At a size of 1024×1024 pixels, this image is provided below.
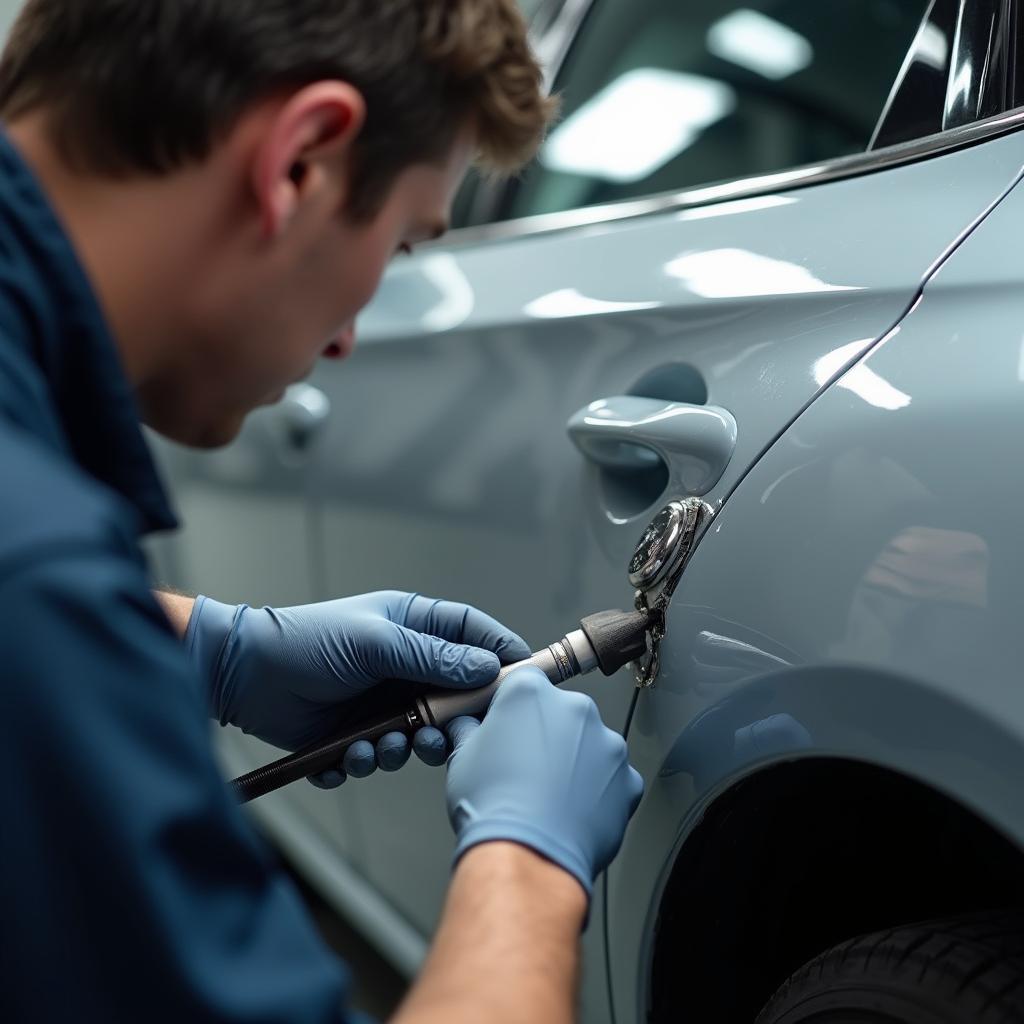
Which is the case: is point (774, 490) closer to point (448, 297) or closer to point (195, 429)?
Result: point (195, 429)

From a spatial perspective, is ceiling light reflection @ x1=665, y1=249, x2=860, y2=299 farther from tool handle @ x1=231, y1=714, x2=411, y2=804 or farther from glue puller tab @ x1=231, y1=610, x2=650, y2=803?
tool handle @ x1=231, y1=714, x2=411, y2=804

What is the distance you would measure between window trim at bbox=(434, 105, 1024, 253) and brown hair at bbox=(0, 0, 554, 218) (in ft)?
1.01

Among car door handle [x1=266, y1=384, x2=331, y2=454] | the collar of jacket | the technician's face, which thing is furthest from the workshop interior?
the collar of jacket

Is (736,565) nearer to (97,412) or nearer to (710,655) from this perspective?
(710,655)

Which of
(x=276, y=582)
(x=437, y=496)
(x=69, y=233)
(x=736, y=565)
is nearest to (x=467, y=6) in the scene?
(x=69, y=233)

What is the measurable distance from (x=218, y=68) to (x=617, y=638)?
459 mm

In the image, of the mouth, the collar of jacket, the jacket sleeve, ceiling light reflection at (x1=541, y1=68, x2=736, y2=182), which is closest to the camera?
the jacket sleeve

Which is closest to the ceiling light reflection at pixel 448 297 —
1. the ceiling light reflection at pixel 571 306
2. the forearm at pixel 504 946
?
the ceiling light reflection at pixel 571 306

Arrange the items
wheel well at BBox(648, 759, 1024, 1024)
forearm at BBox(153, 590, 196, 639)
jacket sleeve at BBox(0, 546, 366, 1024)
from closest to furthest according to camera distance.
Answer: jacket sleeve at BBox(0, 546, 366, 1024), wheel well at BBox(648, 759, 1024, 1024), forearm at BBox(153, 590, 196, 639)

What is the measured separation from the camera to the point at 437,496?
1.24 m

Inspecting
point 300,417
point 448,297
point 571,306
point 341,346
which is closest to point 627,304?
point 571,306

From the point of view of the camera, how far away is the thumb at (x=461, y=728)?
0.99 m

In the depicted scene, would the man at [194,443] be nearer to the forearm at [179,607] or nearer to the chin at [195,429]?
the chin at [195,429]

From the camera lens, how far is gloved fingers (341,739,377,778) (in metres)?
1.00
